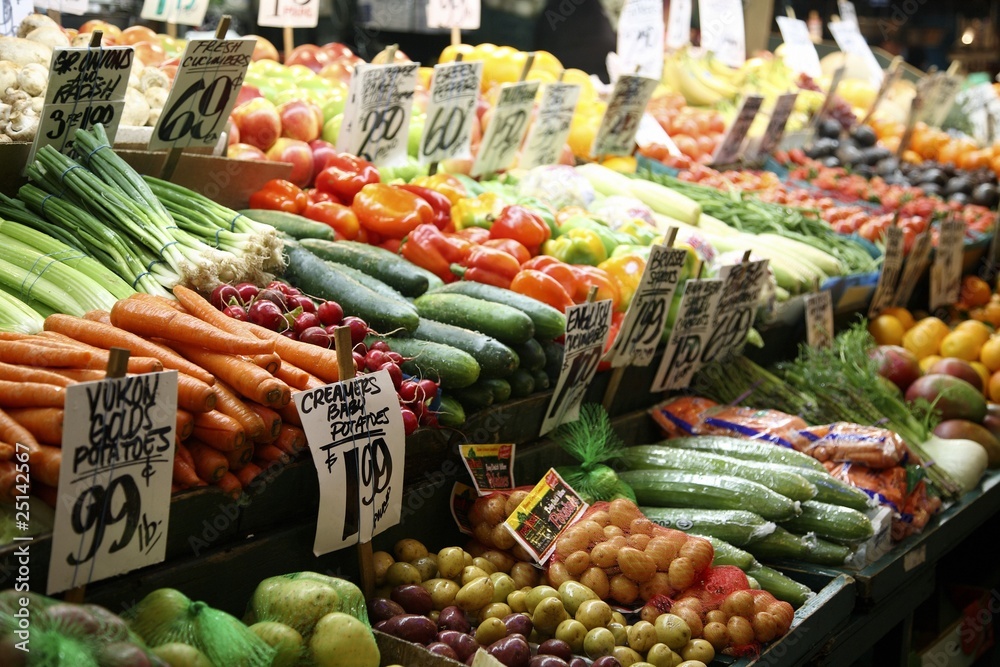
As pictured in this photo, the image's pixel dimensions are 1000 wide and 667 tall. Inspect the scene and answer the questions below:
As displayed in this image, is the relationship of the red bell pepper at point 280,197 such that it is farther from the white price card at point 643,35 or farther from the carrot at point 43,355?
the white price card at point 643,35

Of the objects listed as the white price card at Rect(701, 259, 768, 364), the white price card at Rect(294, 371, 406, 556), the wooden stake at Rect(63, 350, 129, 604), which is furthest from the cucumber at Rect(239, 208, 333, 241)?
the wooden stake at Rect(63, 350, 129, 604)

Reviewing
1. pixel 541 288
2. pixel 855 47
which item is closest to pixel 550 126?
pixel 541 288

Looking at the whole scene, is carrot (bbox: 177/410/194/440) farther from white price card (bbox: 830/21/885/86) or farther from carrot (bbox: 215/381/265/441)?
white price card (bbox: 830/21/885/86)

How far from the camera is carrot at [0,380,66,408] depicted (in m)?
2.03

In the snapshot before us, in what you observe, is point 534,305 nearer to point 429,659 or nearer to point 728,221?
point 429,659

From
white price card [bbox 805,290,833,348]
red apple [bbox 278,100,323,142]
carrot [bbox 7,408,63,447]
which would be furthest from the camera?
white price card [bbox 805,290,833,348]

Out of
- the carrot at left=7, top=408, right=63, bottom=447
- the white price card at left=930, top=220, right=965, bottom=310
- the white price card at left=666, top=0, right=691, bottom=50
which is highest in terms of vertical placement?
the white price card at left=666, top=0, right=691, bottom=50

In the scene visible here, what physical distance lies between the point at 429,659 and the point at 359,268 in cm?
151

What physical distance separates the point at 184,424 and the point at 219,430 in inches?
3.1

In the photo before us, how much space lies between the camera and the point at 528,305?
10.8ft

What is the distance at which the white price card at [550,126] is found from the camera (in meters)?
4.96

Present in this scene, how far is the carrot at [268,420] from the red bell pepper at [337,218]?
1436mm

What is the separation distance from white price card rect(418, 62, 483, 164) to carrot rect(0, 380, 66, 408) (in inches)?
105

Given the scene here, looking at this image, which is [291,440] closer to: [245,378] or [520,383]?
[245,378]
